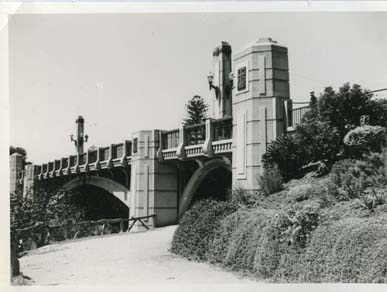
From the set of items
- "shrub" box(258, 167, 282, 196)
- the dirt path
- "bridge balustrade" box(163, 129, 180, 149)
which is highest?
"bridge balustrade" box(163, 129, 180, 149)

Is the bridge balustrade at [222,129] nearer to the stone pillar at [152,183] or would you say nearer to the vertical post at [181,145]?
the vertical post at [181,145]

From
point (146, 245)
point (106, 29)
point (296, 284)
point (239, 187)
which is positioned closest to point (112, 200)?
point (146, 245)

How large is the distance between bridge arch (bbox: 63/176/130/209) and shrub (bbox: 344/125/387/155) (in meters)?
8.03

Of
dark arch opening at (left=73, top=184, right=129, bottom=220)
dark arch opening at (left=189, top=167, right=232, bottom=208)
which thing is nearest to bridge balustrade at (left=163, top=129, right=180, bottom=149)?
dark arch opening at (left=189, top=167, right=232, bottom=208)

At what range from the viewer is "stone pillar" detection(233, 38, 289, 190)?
29.9 feet

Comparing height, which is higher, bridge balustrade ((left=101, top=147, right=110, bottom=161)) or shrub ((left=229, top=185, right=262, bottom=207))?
bridge balustrade ((left=101, top=147, right=110, bottom=161))

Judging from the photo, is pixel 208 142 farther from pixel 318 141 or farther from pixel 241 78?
pixel 318 141

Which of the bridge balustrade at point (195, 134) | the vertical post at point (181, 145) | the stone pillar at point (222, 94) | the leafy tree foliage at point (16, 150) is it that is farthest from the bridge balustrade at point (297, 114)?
the leafy tree foliage at point (16, 150)

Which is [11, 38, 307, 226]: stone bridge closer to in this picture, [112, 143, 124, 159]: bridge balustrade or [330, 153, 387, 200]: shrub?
[112, 143, 124, 159]: bridge balustrade

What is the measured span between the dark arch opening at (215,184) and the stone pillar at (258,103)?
2.80 m

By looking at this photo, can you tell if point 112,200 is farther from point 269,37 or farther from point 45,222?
point 269,37

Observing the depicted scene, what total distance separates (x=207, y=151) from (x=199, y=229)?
9.88 feet

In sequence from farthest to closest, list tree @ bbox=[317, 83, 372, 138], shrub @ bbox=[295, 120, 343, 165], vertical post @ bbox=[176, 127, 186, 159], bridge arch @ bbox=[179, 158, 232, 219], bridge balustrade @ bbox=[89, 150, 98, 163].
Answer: bridge balustrade @ bbox=[89, 150, 98, 163] → bridge arch @ bbox=[179, 158, 232, 219] → vertical post @ bbox=[176, 127, 186, 159] → shrub @ bbox=[295, 120, 343, 165] → tree @ bbox=[317, 83, 372, 138]

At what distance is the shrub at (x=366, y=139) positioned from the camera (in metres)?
7.75
